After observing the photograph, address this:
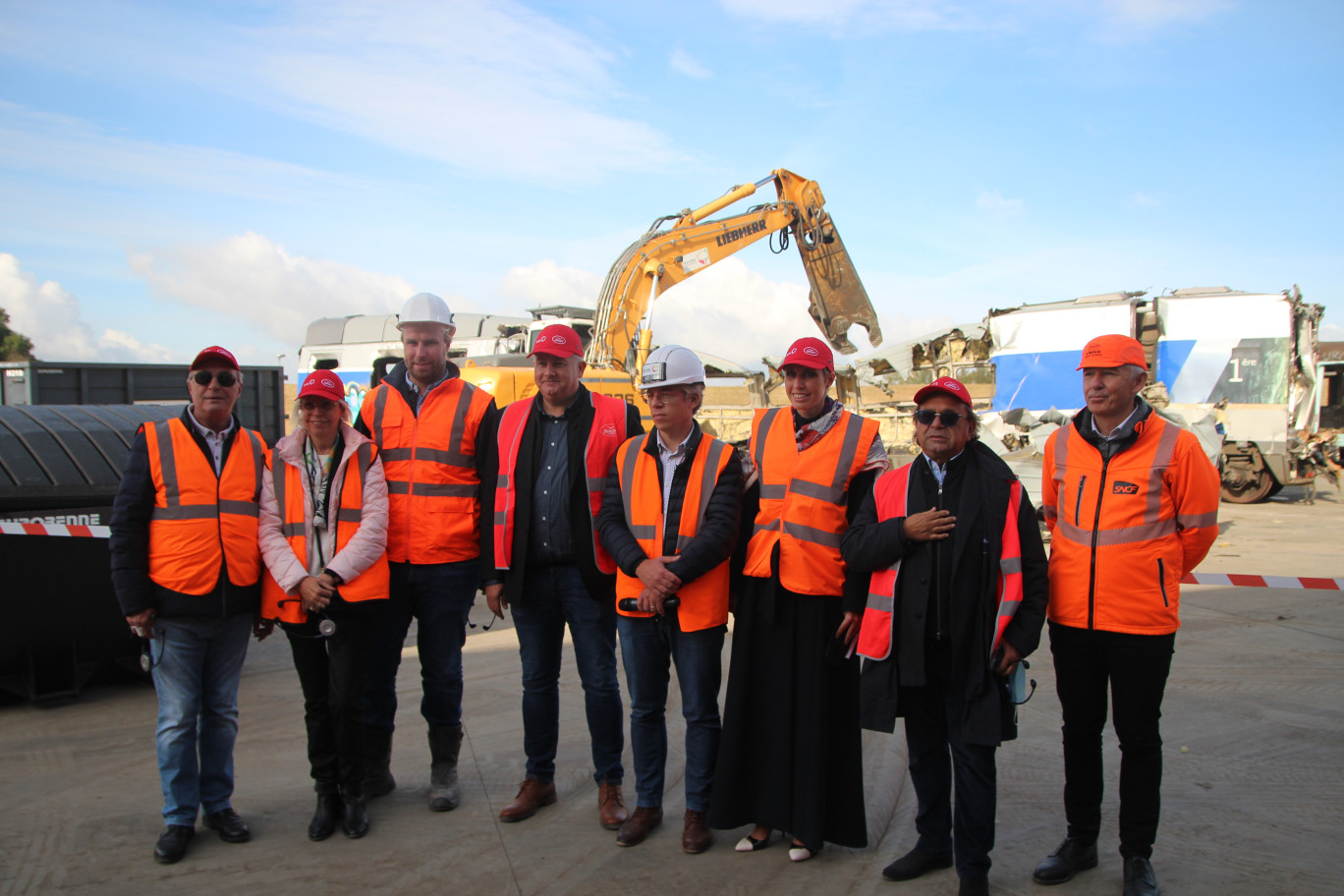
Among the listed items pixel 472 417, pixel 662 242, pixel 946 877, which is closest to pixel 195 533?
pixel 472 417

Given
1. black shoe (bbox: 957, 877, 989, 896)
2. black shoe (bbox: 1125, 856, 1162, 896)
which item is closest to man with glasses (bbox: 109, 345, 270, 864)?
black shoe (bbox: 957, 877, 989, 896)

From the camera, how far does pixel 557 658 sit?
4059 millimetres

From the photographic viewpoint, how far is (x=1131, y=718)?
3.24 metres

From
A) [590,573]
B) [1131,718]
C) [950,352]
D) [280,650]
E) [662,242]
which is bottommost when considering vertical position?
[280,650]

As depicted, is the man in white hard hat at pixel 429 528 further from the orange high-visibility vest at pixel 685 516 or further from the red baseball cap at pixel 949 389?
the red baseball cap at pixel 949 389

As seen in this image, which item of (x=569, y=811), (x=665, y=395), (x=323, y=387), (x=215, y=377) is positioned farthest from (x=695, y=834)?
(x=215, y=377)

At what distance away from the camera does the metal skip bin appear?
5117mm

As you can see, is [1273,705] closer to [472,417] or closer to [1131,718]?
[1131,718]

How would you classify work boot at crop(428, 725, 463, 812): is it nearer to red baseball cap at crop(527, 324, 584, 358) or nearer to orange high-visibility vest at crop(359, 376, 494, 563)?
orange high-visibility vest at crop(359, 376, 494, 563)

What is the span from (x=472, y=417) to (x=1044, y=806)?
3.03 meters

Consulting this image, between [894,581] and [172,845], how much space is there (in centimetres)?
293

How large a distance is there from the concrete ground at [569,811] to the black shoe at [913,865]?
0.04 metres

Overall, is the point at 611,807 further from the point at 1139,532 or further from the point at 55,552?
the point at 55,552

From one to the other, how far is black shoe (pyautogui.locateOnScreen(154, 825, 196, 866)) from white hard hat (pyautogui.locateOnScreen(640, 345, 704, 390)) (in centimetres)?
252
